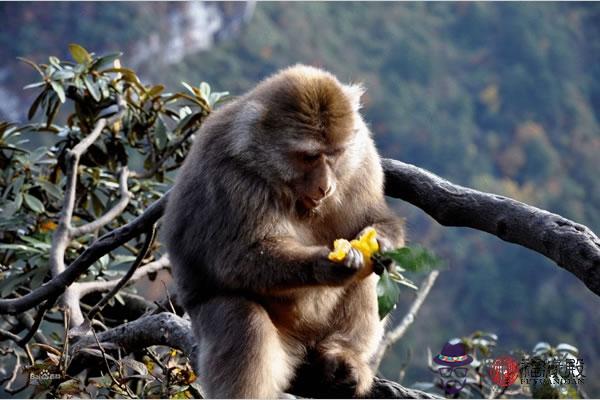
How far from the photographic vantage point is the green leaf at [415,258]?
3.36m

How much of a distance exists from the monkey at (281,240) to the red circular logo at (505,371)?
915mm

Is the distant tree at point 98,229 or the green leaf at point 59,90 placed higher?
the green leaf at point 59,90

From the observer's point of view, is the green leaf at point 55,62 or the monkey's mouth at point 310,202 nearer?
the monkey's mouth at point 310,202

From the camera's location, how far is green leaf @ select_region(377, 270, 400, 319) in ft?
11.2

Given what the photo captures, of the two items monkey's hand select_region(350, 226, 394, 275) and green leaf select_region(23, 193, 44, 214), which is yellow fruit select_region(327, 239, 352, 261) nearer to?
monkey's hand select_region(350, 226, 394, 275)

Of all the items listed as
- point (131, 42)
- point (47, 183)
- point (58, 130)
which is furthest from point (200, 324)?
point (131, 42)

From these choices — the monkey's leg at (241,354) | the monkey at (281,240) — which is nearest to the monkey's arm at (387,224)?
the monkey at (281,240)

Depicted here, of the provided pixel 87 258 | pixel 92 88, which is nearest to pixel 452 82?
pixel 92 88

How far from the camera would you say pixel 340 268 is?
3463 millimetres

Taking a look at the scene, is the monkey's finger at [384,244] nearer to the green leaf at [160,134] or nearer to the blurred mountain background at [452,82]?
the green leaf at [160,134]

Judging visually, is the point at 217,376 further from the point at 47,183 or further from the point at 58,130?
the point at 58,130

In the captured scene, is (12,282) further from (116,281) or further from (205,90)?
(205,90)

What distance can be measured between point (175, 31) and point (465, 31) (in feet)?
36.6

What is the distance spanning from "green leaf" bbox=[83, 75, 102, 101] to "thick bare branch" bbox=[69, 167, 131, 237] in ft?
1.71
